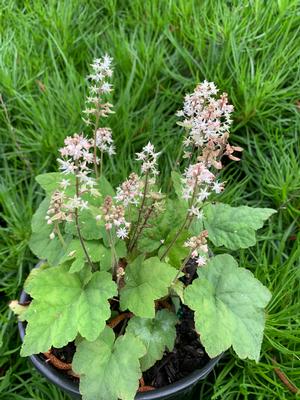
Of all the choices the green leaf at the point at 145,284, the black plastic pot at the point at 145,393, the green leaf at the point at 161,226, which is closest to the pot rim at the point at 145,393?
the black plastic pot at the point at 145,393

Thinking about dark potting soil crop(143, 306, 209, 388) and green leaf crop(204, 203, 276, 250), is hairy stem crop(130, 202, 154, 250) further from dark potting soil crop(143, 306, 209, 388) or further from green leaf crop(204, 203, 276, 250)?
dark potting soil crop(143, 306, 209, 388)

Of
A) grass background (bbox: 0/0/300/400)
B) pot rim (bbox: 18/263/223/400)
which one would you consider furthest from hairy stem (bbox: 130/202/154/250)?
grass background (bbox: 0/0/300/400)

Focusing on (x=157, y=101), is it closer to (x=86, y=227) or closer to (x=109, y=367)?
(x=86, y=227)

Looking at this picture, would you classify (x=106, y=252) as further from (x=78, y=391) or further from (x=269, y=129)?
(x=269, y=129)

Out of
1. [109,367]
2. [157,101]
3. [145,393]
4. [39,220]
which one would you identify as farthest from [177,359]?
[157,101]

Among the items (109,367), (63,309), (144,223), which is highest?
(144,223)
